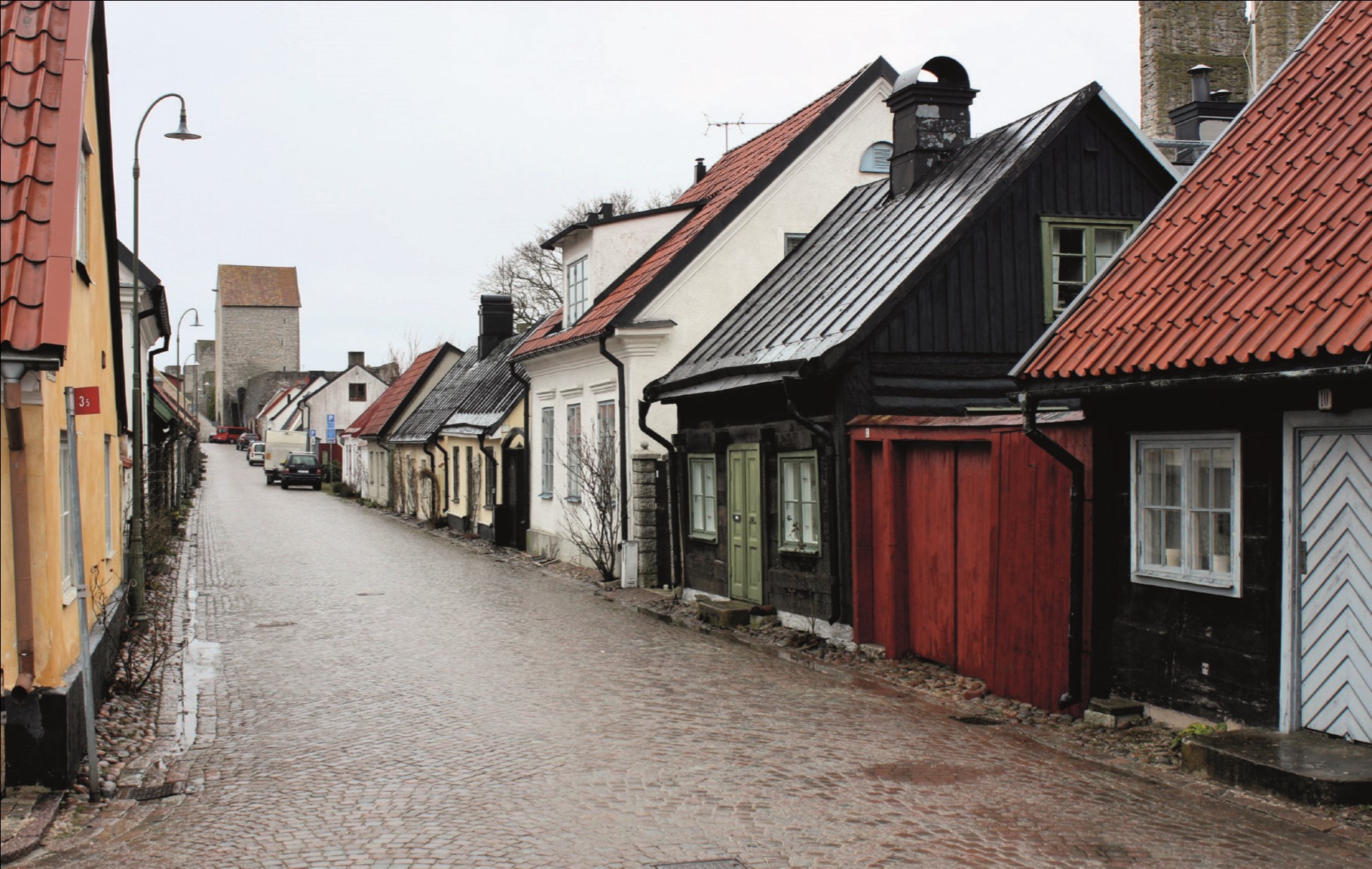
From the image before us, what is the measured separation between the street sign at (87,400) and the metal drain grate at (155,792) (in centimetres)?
234

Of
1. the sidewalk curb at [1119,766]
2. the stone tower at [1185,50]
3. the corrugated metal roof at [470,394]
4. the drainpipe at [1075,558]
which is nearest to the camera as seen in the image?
the sidewalk curb at [1119,766]

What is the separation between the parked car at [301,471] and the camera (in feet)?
190

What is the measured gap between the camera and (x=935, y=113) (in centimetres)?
1645

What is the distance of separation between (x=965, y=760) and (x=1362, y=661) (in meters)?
2.48

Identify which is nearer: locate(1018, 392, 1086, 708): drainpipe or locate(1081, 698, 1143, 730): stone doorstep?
locate(1081, 698, 1143, 730): stone doorstep

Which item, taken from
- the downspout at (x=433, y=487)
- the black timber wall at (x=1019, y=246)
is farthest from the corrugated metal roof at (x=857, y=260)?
the downspout at (x=433, y=487)

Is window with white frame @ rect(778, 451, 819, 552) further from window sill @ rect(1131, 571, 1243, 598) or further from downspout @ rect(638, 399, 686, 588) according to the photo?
window sill @ rect(1131, 571, 1243, 598)

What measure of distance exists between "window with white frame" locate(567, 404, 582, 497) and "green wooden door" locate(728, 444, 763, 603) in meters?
6.16

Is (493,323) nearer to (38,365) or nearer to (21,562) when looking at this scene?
(21,562)

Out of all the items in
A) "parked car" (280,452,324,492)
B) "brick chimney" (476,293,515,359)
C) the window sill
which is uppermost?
"brick chimney" (476,293,515,359)

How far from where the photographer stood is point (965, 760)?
8586 mm

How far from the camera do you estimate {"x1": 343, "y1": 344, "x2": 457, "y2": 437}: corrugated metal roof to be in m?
45.5

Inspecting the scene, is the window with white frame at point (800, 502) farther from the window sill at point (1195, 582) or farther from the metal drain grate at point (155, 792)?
the metal drain grate at point (155, 792)

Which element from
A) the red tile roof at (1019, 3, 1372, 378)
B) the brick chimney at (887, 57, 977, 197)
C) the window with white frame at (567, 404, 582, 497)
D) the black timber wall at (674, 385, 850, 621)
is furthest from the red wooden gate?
the window with white frame at (567, 404, 582, 497)
